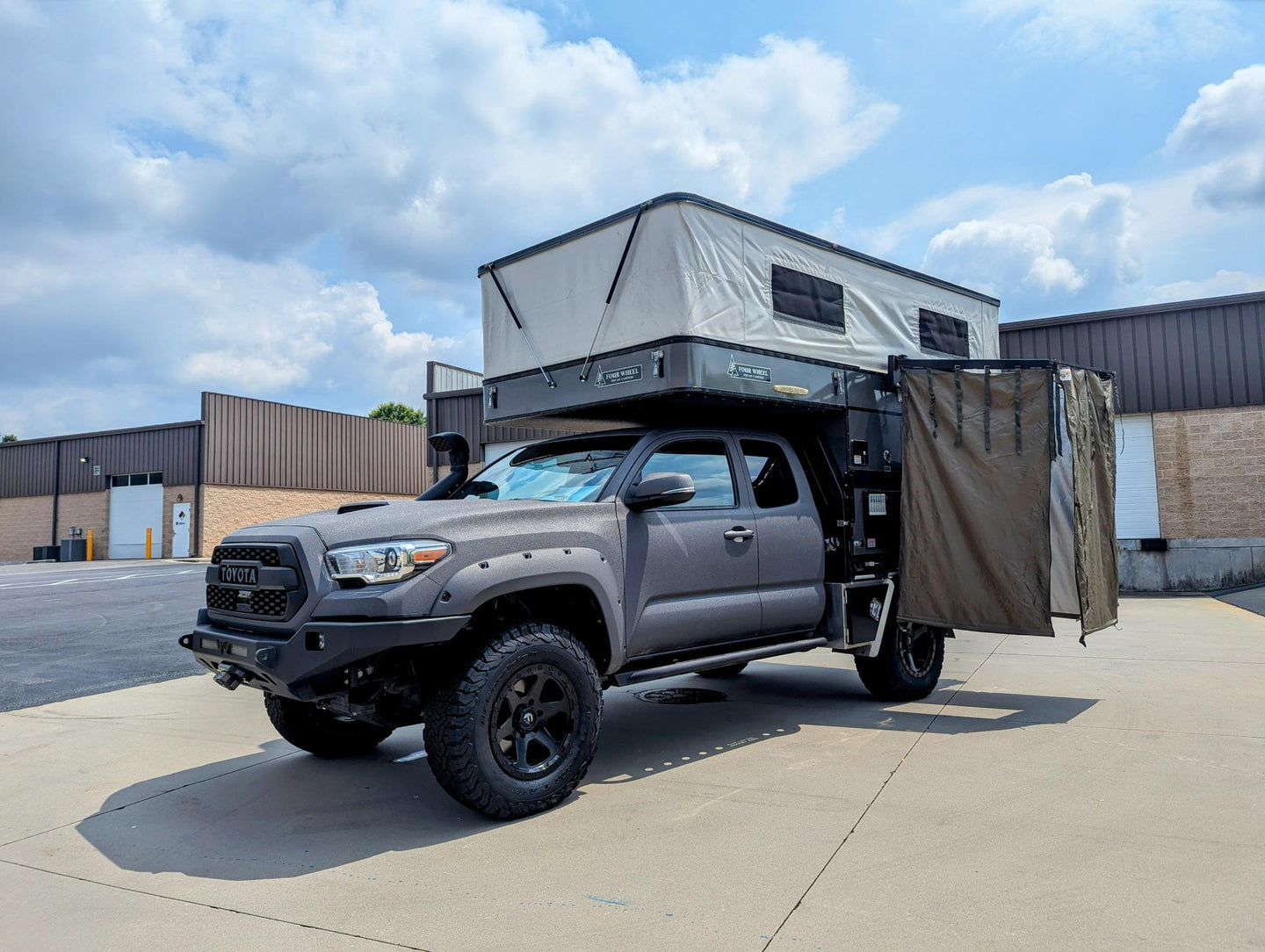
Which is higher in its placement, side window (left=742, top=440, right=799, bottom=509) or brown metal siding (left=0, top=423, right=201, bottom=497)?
brown metal siding (left=0, top=423, right=201, bottom=497)

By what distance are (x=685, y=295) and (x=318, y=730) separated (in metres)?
3.35

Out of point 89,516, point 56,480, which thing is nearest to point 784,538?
point 89,516

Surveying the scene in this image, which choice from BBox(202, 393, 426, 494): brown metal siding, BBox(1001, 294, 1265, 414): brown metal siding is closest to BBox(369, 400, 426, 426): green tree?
BBox(202, 393, 426, 494): brown metal siding

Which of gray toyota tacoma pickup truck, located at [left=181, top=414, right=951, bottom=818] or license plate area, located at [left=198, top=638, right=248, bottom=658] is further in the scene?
license plate area, located at [left=198, top=638, right=248, bottom=658]

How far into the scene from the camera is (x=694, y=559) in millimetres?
5066

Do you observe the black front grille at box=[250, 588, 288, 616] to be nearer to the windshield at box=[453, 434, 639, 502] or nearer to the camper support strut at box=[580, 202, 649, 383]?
the windshield at box=[453, 434, 639, 502]

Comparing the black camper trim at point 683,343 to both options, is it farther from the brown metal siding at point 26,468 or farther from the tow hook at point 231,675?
the brown metal siding at point 26,468

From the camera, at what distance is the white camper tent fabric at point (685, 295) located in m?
5.37

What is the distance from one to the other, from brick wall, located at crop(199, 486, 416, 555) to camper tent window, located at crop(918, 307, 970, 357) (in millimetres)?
26181

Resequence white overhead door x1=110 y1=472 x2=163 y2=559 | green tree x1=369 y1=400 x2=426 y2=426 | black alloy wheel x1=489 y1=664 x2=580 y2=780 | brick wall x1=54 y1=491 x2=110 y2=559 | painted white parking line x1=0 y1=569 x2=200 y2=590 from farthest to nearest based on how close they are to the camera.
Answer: green tree x1=369 y1=400 x2=426 y2=426 < brick wall x1=54 y1=491 x2=110 y2=559 < white overhead door x1=110 y1=472 x2=163 y2=559 < painted white parking line x1=0 y1=569 x2=200 y2=590 < black alloy wheel x1=489 y1=664 x2=580 y2=780

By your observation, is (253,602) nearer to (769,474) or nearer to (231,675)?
(231,675)

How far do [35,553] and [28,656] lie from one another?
31513 mm

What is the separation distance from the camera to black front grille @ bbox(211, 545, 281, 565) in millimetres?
4156

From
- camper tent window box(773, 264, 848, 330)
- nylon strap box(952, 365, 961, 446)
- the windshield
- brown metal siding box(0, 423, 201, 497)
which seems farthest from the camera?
brown metal siding box(0, 423, 201, 497)
